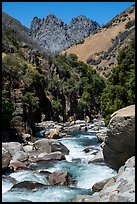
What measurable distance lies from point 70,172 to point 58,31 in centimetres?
12051

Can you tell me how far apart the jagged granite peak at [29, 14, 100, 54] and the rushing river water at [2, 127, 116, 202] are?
345 ft

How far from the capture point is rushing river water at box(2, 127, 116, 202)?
9.46 meters

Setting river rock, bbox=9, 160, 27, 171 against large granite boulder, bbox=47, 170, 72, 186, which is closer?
large granite boulder, bbox=47, 170, 72, 186

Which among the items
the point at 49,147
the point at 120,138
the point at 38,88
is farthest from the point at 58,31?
the point at 120,138

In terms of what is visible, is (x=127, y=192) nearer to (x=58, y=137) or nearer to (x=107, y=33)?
(x=58, y=137)

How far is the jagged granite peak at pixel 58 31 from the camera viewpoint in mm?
122562

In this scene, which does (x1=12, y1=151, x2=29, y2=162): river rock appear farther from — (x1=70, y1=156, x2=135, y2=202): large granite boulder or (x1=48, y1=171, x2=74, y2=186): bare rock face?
(x1=70, y1=156, x2=135, y2=202): large granite boulder

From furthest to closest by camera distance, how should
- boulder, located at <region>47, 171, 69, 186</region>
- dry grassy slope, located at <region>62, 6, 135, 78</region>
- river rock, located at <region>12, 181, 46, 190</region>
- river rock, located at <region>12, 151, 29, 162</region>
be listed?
dry grassy slope, located at <region>62, 6, 135, 78</region> < river rock, located at <region>12, 151, 29, 162</region> < boulder, located at <region>47, 171, 69, 186</region> < river rock, located at <region>12, 181, 46, 190</region>

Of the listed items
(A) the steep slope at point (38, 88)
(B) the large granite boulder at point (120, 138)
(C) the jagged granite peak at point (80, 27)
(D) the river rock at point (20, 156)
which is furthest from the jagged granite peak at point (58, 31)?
(B) the large granite boulder at point (120, 138)

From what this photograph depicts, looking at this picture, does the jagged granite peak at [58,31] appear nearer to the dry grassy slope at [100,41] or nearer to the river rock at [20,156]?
the dry grassy slope at [100,41]

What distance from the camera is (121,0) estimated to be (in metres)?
2.81

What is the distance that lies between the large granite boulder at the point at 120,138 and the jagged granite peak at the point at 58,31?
109 m

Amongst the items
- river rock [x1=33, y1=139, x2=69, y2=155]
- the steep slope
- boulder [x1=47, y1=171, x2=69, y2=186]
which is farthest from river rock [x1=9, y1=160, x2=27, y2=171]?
the steep slope

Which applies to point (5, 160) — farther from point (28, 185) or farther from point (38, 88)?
point (38, 88)
